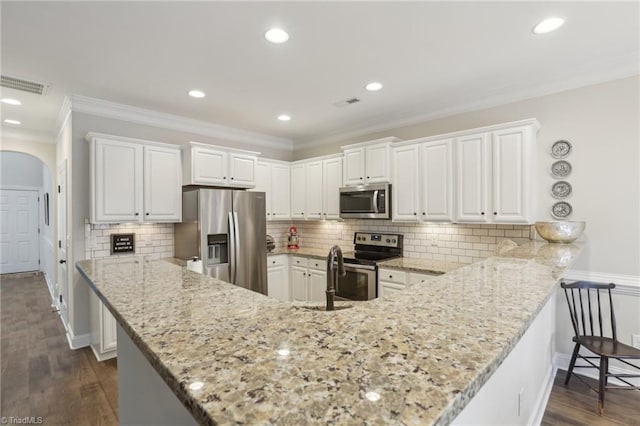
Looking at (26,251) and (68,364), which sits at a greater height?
(26,251)

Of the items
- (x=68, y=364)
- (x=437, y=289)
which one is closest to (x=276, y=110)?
(x=437, y=289)

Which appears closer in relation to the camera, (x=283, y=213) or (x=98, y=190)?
(x=98, y=190)

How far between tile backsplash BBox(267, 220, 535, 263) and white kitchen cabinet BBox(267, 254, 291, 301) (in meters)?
0.72

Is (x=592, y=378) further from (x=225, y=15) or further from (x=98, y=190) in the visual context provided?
(x=98, y=190)

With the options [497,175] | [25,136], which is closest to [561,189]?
[497,175]

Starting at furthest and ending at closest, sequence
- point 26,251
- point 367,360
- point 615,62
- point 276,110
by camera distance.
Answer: point 26,251 < point 276,110 < point 615,62 < point 367,360

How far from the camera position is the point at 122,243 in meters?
3.62

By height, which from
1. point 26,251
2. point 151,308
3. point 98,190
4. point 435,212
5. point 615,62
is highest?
point 615,62

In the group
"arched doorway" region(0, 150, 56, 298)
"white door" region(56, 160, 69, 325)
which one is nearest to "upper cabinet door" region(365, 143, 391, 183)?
"white door" region(56, 160, 69, 325)

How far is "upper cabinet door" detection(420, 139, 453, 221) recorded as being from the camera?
132 inches

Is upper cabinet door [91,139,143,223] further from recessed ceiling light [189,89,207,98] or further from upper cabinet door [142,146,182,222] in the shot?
recessed ceiling light [189,89,207,98]

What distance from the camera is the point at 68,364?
10.3ft

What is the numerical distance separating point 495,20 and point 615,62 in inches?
55.8

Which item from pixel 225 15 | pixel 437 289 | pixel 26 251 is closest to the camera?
pixel 437 289
